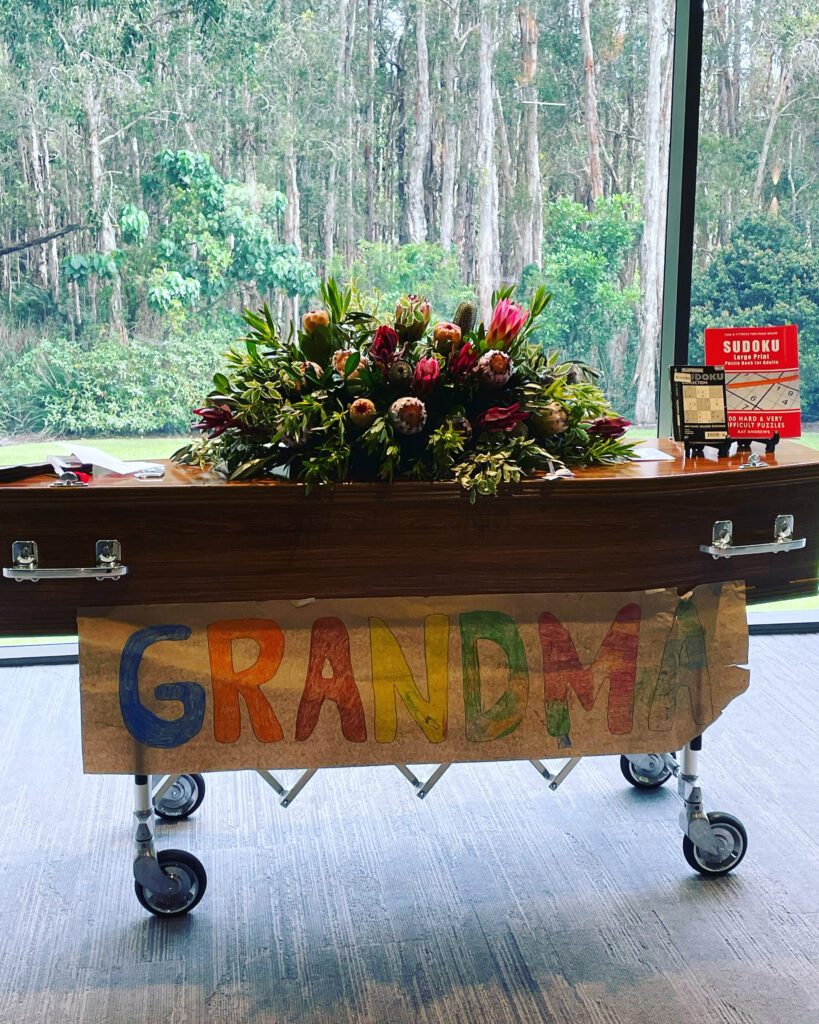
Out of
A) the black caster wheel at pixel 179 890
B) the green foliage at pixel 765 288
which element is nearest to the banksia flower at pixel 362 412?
the black caster wheel at pixel 179 890

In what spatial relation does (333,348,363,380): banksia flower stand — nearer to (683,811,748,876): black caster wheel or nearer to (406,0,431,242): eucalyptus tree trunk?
Answer: (683,811,748,876): black caster wheel

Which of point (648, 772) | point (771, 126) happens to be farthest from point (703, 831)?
point (771, 126)

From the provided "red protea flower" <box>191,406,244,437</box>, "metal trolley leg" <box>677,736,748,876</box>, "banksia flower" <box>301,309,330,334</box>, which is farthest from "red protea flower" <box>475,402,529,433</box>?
"metal trolley leg" <box>677,736,748,876</box>

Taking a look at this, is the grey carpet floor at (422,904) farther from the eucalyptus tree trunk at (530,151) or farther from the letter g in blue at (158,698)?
the eucalyptus tree trunk at (530,151)

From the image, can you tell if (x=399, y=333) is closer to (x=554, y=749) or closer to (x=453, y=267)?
(x=554, y=749)

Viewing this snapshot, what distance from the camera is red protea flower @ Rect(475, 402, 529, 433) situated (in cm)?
201

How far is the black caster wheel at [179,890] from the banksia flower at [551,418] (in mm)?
1145

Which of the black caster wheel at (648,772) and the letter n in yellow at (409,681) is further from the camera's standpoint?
the black caster wheel at (648,772)

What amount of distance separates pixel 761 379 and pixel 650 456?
0.99 ft

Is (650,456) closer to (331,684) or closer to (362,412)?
(362,412)

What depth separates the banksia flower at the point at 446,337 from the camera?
205cm

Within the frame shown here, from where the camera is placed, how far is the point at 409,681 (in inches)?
83.7

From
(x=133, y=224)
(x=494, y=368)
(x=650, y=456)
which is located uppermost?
(x=133, y=224)

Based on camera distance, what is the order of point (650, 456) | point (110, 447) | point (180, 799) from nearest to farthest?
1. point (650, 456)
2. point (180, 799)
3. point (110, 447)
